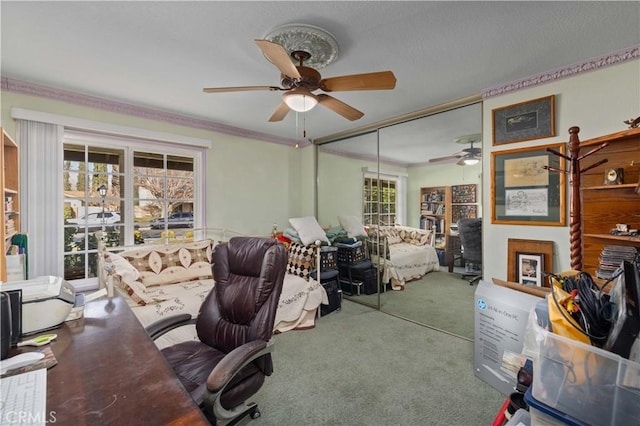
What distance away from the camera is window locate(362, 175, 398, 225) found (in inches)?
149

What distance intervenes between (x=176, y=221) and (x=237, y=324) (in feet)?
7.80

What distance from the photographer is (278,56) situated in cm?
152

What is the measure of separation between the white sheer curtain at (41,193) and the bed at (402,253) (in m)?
3.52

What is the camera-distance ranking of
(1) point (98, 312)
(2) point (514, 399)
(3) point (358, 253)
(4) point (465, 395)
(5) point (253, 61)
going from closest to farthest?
1. (2) point (514, 399)
2. (1) point (98, 312)
3. (4) point (465, 395)
4. (5) point (253, 61)
5. (3) point (358, 253)

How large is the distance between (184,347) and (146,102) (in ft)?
8.54

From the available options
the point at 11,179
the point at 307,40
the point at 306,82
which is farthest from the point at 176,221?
the point at 307,40

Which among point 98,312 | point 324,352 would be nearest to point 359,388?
point 324,352

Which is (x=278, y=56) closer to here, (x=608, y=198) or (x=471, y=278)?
(x=608, y=198)

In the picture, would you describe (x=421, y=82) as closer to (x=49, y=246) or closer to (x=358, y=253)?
(x=358, y=253)

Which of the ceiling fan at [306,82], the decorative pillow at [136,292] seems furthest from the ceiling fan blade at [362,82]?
the decorative pillow at [136,292]

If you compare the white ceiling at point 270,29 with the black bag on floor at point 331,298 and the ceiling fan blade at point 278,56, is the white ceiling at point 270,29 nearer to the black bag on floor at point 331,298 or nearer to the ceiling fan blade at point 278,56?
the ceiling fan blade at point 278,56

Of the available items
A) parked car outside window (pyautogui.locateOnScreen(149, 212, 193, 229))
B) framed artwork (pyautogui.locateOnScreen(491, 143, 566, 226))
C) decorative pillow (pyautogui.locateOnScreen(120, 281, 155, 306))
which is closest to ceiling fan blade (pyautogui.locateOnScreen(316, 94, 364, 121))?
framed artwork (pyautogui.locateOnScreen(491, 143, 566, 226))

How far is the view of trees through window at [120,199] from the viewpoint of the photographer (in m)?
2.89

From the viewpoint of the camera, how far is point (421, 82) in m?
2.55
